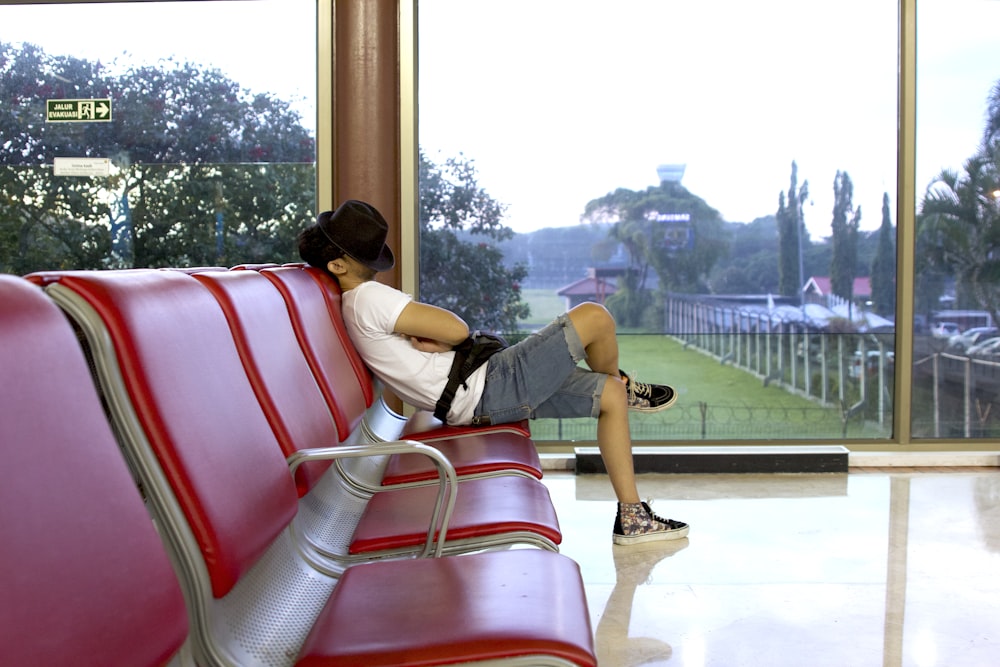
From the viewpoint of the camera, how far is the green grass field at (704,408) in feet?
15.7

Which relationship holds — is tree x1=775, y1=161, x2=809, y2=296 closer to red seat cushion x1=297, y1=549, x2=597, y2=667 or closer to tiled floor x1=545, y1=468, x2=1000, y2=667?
tiled floor x1=545, y1=468, x2=1000, y2=667

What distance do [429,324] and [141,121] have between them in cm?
215

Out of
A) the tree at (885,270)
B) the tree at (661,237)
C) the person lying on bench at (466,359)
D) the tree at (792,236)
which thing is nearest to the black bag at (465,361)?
the person lying on bench at (466,359)

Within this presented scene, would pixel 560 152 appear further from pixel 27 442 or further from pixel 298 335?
pixel 27 442

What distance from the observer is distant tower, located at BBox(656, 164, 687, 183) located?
4734 mm

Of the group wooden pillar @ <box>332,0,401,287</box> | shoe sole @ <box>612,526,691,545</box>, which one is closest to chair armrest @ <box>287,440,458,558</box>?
shoe sole @ <box>612,526,691,545</box>

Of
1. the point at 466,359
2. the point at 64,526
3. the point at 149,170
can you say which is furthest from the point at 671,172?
the point at 64,526

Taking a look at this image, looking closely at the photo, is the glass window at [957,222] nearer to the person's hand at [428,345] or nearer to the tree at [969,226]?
the tree at [969,226]

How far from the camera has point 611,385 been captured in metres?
3.53

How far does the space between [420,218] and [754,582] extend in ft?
8.07

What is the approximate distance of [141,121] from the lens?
4602 millimetres

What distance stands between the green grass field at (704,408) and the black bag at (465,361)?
138cm

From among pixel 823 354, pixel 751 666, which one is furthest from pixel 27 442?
pixel 823 354

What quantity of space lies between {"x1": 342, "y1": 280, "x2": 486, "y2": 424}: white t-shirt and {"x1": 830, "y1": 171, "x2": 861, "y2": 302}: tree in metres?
2.18
